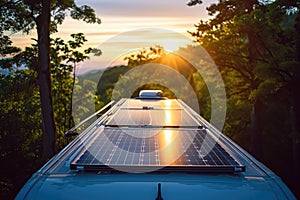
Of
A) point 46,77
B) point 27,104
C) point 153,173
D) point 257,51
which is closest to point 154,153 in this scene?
point 153,173

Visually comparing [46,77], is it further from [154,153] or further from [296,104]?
[154,153]

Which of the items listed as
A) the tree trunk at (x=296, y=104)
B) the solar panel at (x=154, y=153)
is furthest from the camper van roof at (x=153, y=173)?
the tree trunk at (x=296, y=104)

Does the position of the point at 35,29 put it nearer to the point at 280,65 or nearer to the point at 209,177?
the point at 280,65

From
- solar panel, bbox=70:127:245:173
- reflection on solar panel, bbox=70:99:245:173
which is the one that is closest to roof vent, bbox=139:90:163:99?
reflection on solar panel, bbox=70:99:245:173

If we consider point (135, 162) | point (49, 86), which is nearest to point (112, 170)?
point (135, 162)

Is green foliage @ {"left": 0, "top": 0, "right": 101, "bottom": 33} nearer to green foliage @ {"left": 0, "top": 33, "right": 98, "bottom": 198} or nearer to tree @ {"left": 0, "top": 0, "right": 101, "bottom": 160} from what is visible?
tree @ {"left": 0, "top": 0, "right": 101, "bottom": 160}

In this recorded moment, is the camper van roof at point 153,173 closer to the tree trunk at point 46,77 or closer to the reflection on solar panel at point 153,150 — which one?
the reflection on solar panel at point 153,150

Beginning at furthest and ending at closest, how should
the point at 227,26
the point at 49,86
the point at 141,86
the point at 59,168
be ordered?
the point at 141,86 → the point at 227,26 → the point at 49,86 → the point at 59,168
